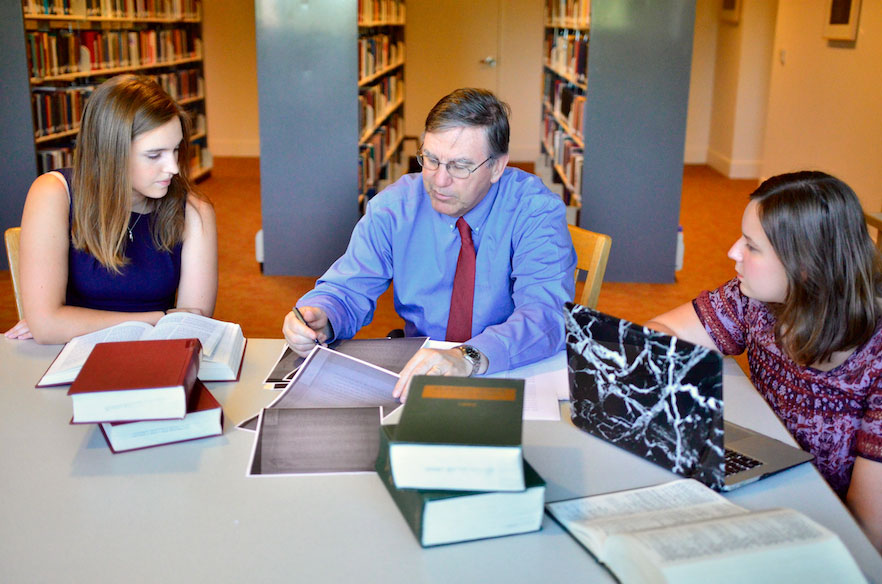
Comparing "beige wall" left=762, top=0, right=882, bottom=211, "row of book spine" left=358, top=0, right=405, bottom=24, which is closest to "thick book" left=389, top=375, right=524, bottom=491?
"row of book spine" left=358, top=0, right=405, bottom=24

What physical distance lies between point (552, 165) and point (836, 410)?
5640 millimetres

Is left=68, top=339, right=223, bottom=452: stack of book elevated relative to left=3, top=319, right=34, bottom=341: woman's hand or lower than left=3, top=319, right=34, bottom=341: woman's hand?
elevated

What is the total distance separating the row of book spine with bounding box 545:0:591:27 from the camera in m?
5.06

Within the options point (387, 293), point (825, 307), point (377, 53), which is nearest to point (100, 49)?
point (377, 53)

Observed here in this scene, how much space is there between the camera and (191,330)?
5.30ft

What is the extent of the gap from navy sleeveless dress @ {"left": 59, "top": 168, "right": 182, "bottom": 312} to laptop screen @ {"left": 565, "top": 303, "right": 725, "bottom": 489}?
1.15 meters

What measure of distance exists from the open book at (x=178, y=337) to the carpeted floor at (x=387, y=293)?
2115mm

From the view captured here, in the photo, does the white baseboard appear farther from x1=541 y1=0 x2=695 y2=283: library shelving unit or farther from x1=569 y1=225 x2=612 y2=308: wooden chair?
x1=569 y1=225 x2=612 y2=308: wooden chair

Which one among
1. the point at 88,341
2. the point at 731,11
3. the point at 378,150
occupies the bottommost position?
the point at 378,150

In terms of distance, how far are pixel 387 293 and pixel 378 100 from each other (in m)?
1.91

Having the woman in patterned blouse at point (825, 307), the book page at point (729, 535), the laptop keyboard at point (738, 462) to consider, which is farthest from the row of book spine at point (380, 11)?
the book page at point (729, 535)

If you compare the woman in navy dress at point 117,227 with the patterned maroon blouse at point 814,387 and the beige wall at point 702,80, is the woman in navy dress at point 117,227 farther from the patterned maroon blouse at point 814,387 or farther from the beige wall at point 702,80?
the beige wall at point 702,80

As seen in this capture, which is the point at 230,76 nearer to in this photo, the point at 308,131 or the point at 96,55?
the point at 96,55

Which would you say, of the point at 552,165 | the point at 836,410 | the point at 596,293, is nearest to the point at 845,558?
the point at 836,410
